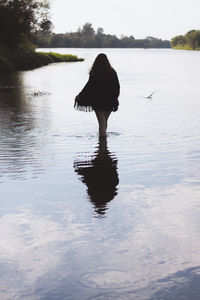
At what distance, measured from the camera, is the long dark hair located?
10.7 meters

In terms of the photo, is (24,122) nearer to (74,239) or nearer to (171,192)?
(171,192)

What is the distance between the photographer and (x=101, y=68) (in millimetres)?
10820

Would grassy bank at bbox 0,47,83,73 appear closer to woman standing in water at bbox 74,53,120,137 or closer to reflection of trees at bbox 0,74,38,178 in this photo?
reflection of trees at bbox 0,74,38,178

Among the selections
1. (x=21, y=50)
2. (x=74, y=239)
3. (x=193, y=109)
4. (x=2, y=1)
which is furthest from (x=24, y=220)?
(x=21, y=50)

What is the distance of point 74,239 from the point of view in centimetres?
514

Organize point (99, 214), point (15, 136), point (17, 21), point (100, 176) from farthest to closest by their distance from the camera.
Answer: point (17, 21)
point (15, 136)
point (100, 176)
point (99, 214)

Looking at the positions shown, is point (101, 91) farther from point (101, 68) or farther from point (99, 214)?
point (99, 214)

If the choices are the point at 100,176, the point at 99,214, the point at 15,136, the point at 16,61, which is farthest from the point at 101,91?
Result: the point at 16,61

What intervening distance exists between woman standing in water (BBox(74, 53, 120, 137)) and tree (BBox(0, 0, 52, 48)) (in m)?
40.3

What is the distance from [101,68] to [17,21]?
41.8 metres

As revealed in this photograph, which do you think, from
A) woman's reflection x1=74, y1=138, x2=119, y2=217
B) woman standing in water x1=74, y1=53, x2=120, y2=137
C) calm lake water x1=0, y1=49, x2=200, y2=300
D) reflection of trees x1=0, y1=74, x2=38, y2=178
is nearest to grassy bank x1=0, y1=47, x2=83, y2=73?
reflection of trees x1=0, y1=74, x2=38, y2=178

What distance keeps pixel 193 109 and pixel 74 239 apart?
492 inches

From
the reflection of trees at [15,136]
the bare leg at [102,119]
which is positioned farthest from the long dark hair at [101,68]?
the reflection of trees at [15,136]

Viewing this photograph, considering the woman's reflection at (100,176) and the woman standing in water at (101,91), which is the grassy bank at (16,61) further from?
the woman's reflection at (100,176)
